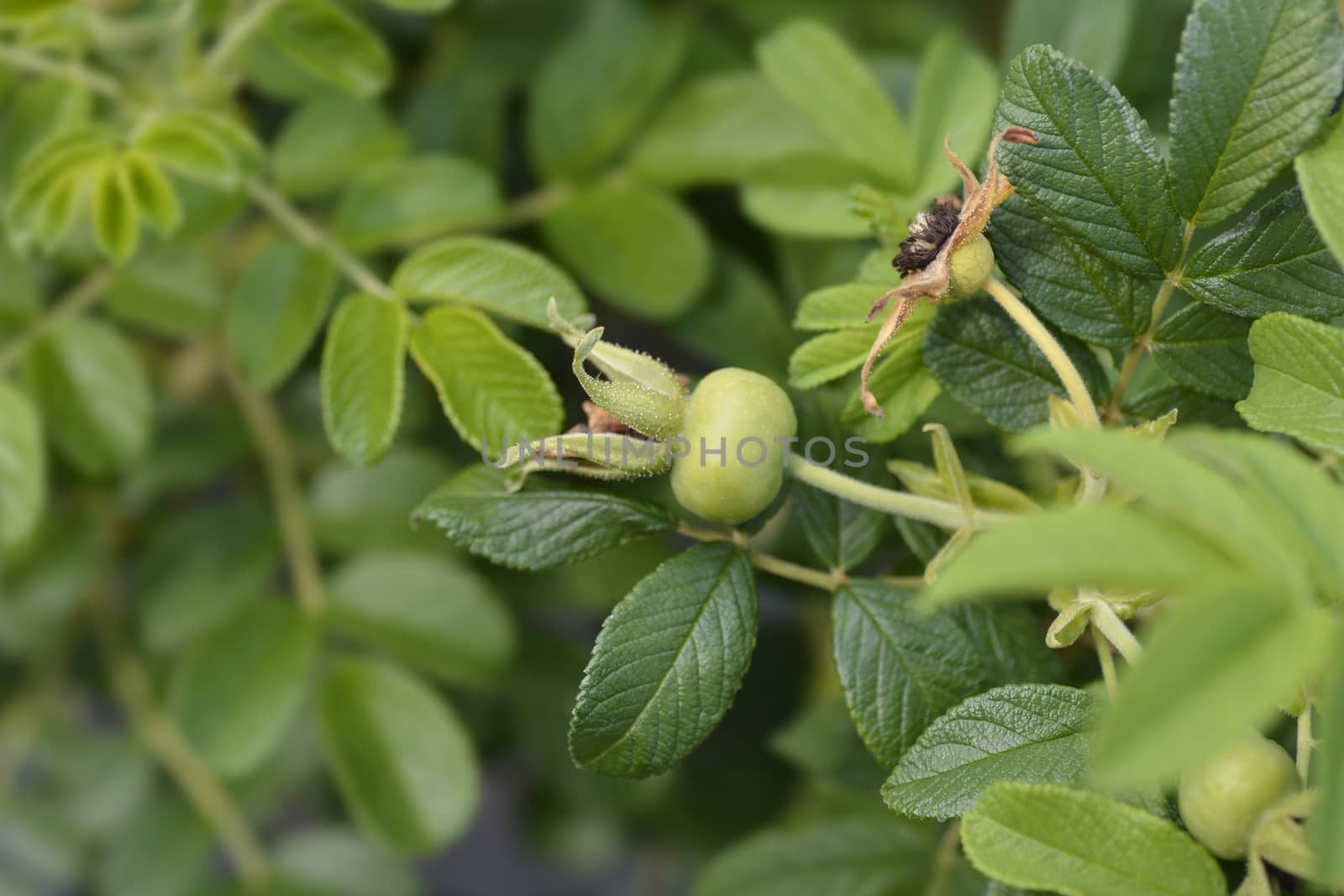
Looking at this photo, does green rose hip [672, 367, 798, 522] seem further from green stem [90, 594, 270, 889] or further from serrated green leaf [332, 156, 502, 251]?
green stem [90, 594, 270, 889]

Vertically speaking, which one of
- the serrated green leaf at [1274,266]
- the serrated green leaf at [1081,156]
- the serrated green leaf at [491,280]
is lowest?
the serrated green leaf at [491,280]

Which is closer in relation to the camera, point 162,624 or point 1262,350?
point 1262,350

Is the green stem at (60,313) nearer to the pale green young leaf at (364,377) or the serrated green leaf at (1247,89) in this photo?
the pale green young leaf at (364,377)

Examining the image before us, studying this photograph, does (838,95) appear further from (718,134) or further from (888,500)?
(888,500)

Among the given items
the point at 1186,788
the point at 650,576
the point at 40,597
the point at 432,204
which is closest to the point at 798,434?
the point at 650,576

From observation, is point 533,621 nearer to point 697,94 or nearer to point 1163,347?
point 697,94

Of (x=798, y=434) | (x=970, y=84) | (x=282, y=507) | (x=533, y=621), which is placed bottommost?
(x=533, y=621)

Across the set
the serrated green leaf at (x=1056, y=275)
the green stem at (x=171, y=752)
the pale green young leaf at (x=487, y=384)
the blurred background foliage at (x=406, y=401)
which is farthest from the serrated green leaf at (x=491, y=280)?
the green stem at (x=171, y=752)
